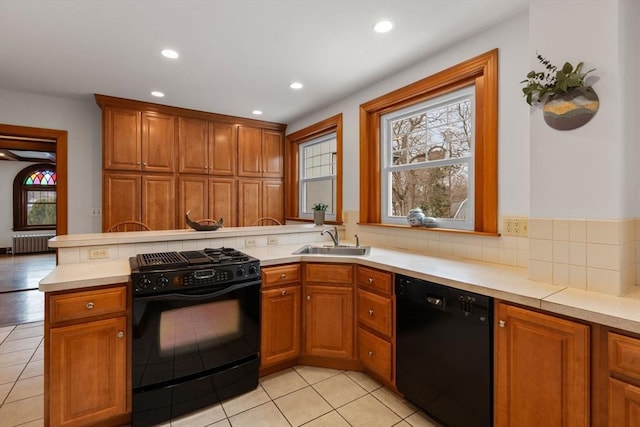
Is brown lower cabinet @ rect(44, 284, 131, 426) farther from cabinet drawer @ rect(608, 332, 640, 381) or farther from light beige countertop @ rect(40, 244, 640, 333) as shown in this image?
cabinet drawer @ rect(608, 332, 640, 381)

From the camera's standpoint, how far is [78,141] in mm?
3734

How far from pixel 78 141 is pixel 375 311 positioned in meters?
4.00

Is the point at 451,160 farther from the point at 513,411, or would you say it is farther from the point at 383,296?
the point at 513,411

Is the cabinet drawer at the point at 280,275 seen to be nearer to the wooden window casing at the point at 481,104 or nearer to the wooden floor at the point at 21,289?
the wooden window casing at the point at 481,104

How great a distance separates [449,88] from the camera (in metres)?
2.43

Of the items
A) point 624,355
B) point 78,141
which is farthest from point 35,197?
point 624,355

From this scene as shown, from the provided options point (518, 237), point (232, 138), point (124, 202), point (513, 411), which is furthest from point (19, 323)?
point (518, 237)

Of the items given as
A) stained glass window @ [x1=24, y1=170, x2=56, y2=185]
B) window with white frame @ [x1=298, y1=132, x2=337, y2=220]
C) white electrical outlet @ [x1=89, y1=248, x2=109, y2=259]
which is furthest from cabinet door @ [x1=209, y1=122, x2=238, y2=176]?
stained glass window @ [x1=24, y1=170, x2=56, y2=185]

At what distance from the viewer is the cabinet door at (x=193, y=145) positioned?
13.0 ft

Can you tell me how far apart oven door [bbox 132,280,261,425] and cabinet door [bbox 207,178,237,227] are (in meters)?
2.38

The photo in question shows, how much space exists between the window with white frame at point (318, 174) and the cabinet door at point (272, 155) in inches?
13.2

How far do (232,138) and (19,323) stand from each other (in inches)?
124

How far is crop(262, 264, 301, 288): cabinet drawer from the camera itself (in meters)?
2.25

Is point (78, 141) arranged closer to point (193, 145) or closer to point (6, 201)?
point (193, 145)
